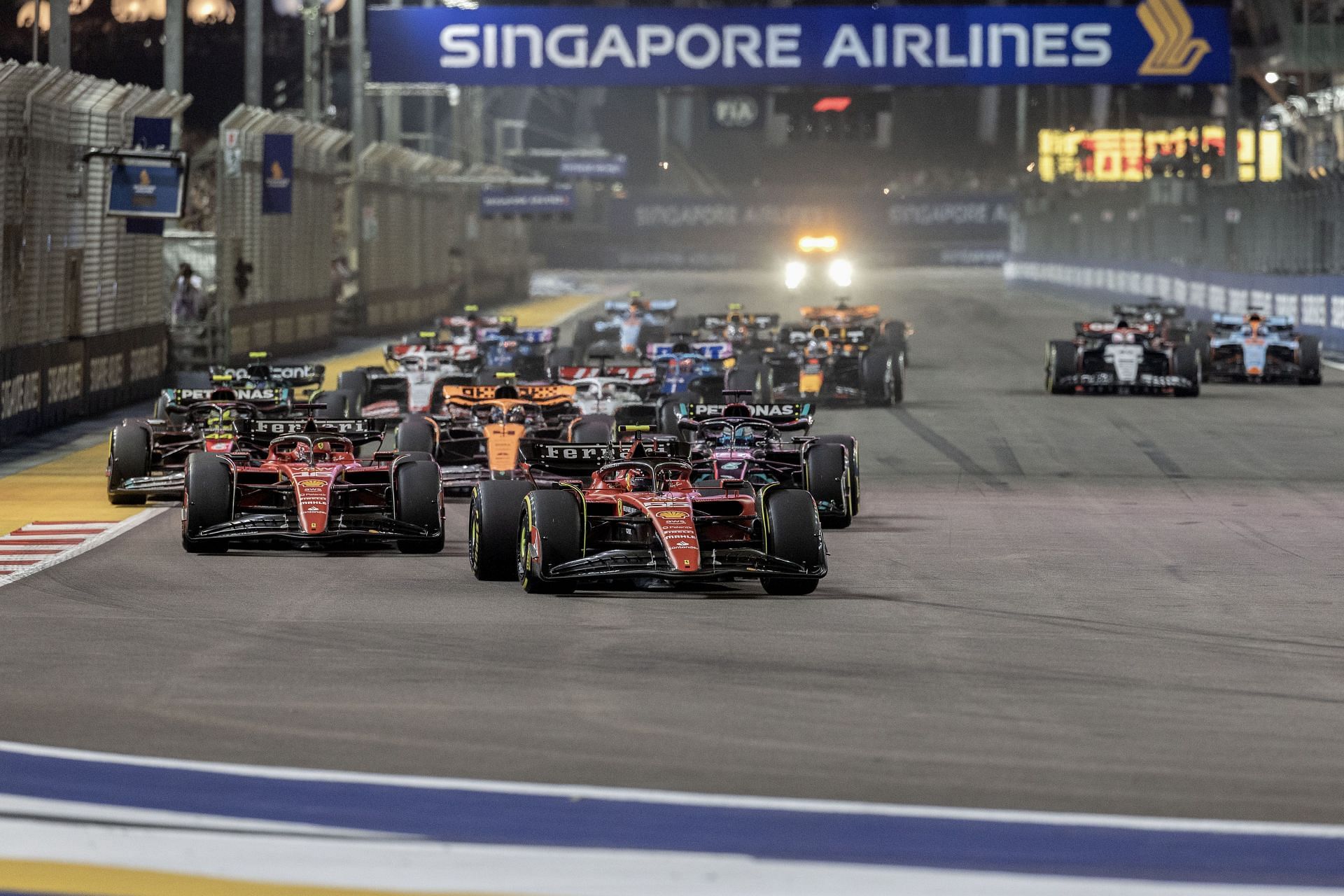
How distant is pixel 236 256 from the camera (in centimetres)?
4288

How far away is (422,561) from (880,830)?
8.17 metres

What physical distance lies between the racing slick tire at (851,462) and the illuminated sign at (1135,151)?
62.5 metres

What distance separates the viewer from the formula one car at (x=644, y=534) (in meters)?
14.0

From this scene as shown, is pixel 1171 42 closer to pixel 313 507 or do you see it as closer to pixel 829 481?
pixel 829 481

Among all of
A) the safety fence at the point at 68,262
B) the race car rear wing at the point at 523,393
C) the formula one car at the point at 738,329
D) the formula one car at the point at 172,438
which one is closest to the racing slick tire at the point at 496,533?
the formula one car at the point at 172,438

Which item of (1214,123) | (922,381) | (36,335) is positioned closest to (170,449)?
(36,335)

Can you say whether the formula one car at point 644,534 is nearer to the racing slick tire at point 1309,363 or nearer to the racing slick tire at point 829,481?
the racing slick tire at point 829,481

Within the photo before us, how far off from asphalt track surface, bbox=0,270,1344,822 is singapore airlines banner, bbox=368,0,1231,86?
25891 mm

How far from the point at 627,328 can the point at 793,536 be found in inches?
1070

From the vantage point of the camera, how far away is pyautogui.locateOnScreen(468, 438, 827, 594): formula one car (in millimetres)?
13992

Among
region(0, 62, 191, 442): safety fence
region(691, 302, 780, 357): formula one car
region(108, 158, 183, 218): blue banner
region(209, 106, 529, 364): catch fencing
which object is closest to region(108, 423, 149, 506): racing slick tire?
region(0, 62, 191, 442): safety fence

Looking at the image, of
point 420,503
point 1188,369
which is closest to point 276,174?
point 1188,369

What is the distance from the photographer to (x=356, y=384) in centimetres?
2697

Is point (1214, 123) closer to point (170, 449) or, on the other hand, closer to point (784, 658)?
point (170, 449)
